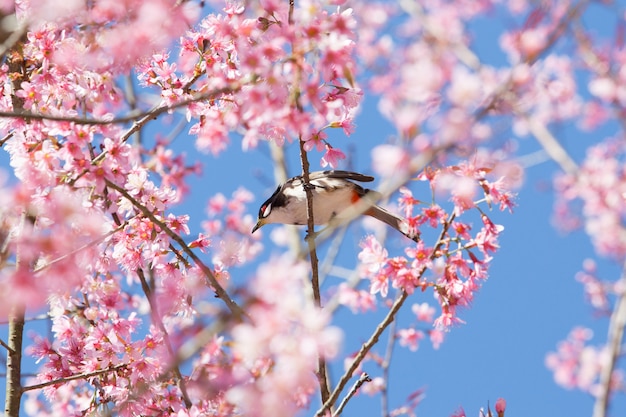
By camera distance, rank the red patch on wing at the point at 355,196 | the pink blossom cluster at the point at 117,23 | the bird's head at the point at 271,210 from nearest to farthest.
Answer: the pink blossom cluster at the point at 117,23
the red patch on wing at the point at 355,196
the bird's head at the point at 271,210

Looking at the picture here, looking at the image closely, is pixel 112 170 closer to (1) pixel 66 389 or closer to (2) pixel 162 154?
(1) pixel 66 389

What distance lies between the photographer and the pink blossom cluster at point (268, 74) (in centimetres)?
274

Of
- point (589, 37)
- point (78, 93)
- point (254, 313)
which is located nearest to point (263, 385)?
point (254, 313)

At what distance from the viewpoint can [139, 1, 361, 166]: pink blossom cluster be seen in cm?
274

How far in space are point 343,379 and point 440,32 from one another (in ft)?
19.8

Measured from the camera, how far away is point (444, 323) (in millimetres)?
3672

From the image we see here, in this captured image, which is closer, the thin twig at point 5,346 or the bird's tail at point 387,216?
the thin twig at point 5,346

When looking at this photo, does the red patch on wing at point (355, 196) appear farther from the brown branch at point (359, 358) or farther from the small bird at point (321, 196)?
the brown branch at point (359, 358)

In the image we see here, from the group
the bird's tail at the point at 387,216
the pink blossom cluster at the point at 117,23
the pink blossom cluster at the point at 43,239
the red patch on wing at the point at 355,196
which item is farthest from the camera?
the red patch on wing at the point at 355,196

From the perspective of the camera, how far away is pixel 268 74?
2.72 m

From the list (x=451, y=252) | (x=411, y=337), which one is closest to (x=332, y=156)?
(x=451, y=252)

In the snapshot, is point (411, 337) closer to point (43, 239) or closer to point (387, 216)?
point (387, 216)

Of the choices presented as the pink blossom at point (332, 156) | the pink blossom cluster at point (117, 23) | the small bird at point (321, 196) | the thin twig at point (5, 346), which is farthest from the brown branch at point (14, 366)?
the small bird at point (321, 196)

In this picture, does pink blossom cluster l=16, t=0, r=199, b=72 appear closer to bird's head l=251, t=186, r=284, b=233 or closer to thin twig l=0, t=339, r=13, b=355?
thin twig l=0, t=339, r=13, b=355
